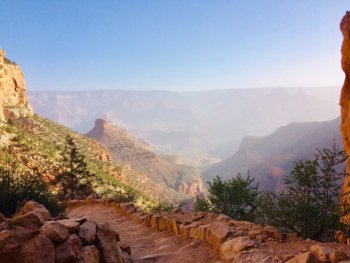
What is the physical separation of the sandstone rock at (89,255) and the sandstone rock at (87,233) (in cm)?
30

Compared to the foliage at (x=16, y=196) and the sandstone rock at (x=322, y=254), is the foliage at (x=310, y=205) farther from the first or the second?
the foliage at (x=16, y=196)

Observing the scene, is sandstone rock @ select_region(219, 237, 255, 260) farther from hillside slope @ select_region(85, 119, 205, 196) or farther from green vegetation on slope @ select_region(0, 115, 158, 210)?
hillside slope @ select_region(85, 119, 205, 196)

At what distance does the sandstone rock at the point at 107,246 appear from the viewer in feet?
26.6

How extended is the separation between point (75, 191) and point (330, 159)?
29894 millimetres

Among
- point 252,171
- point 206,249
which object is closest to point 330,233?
point 206,249

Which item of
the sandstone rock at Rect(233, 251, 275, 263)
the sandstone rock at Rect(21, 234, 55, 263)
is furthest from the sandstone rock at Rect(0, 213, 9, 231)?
the sandstone rock at Rect(233, 251, 275, 263)

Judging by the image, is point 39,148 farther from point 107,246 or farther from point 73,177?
point 107,246

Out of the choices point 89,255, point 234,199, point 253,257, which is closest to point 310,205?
point 253,257

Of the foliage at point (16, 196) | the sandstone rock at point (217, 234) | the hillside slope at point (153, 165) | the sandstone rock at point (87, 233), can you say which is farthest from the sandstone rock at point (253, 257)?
the hillside slope at point (153, 165)

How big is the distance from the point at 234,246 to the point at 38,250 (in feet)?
20.0

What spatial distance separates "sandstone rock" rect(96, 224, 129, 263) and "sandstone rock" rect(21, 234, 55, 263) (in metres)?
1.65

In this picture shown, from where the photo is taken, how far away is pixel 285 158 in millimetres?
172875

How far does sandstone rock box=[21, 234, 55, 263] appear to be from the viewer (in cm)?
624

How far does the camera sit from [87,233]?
809 centimetres
